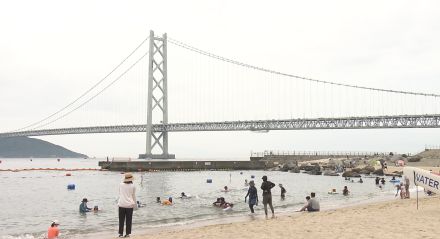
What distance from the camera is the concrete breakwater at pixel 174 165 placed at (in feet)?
242

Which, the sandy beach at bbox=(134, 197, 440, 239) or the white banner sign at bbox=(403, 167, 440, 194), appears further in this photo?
the white banner sign at bbox=(403, 167, 440, 194)

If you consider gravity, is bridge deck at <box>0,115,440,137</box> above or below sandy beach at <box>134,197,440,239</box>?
above

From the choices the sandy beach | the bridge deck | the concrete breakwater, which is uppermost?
the bridge deck

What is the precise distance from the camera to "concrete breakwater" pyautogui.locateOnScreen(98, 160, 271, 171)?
73750mm

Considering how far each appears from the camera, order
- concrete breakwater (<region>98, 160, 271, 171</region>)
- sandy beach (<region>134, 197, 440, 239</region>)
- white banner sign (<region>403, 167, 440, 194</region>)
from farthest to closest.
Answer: concrete breakwater (<region>98, 160, 271, 171</region>), white banner sign (<region>403, 167, 440, 194</region>), sandy beach (<region>134, 197, 440, 239</region>)

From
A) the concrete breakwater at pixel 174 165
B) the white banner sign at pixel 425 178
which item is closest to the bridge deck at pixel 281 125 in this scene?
the concrete breakwater at pixel 174 165

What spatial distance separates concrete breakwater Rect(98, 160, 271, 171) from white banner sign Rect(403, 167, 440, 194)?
2372 inches

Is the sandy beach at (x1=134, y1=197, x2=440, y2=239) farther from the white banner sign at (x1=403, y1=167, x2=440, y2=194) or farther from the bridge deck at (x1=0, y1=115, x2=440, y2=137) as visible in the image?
the bridge deck at (x1=0, y1=115, x2=440, y2=137)

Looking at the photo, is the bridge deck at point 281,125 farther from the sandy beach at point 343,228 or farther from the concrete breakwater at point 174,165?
the sandy beach at point 343,228

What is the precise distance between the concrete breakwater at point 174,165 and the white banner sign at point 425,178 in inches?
2372

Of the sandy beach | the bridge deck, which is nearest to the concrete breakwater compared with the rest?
the bridge deck

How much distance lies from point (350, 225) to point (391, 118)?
7295cm

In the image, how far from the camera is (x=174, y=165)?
77500 millimetres

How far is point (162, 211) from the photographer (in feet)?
78.3
